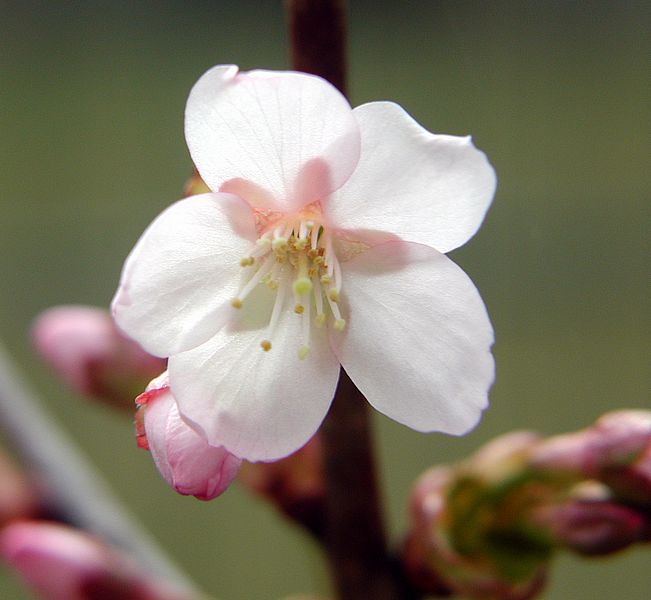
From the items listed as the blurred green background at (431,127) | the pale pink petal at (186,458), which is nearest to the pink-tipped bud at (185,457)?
the pale pink petal at (186,458)

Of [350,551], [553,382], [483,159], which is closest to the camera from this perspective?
[483,159]

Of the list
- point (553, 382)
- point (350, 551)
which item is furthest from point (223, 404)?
point (553, 382)

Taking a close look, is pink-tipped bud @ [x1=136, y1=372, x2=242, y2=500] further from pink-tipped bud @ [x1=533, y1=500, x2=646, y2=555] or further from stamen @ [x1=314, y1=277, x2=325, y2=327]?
pink-tipped bud @ [x1=533, y1=500, x2=646, y2=555]

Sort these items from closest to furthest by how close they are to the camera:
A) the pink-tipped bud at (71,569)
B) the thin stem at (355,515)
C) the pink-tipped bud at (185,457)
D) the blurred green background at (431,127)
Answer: the pink-tipped bud at (185,457)
the thin stem at (355,515)
the pink-tipped bud at (71,569)
the blurred green background at (431,127)

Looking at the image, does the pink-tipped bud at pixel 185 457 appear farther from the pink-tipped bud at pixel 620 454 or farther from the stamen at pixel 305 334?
the pink-tipped bud at pixel 620 454

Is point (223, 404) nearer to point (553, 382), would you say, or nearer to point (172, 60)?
point (553, 382)

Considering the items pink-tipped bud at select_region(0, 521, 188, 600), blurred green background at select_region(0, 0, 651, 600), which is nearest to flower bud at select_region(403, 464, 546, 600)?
pink-tipped bud at select_region(0, 521, 188, 600)

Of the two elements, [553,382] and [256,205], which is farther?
[553,382]
